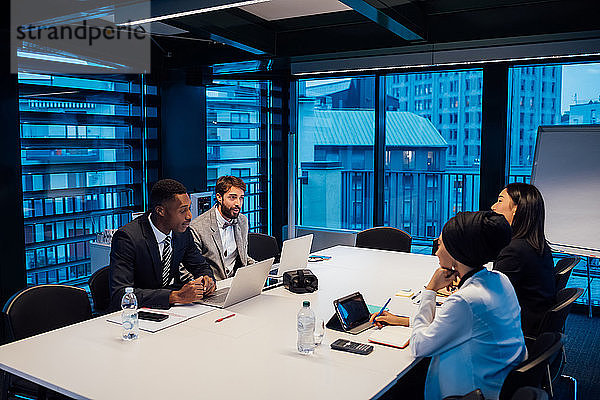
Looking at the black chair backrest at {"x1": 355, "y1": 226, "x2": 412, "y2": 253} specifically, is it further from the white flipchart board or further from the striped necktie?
the striped necktie

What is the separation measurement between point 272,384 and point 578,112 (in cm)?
491

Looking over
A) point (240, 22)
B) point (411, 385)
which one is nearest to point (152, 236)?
point (411, 385)

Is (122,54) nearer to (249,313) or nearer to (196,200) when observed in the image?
Answer: (196,200)

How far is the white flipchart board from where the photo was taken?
184 inches

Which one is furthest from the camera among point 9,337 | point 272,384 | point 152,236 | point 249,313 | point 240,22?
point 240,22

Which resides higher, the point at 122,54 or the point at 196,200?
the point at 122,54

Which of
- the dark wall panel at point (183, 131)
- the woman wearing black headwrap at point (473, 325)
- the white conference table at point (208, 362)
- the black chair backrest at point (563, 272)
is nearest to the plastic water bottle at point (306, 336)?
the white conference table at point (208, 362)

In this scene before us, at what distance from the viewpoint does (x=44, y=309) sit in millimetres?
2783

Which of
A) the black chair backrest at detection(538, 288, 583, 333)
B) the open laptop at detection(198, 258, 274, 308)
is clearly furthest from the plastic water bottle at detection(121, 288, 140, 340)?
the black chair backrest at detection(538, 288, 583, 333)

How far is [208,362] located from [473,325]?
3.57 feet

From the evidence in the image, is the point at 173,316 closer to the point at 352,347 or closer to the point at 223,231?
the point at 352,347

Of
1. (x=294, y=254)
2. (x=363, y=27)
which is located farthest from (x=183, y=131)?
(x=294, y=254)

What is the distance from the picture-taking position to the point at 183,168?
5.97m

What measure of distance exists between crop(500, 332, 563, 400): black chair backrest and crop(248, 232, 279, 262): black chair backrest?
2794 mm
